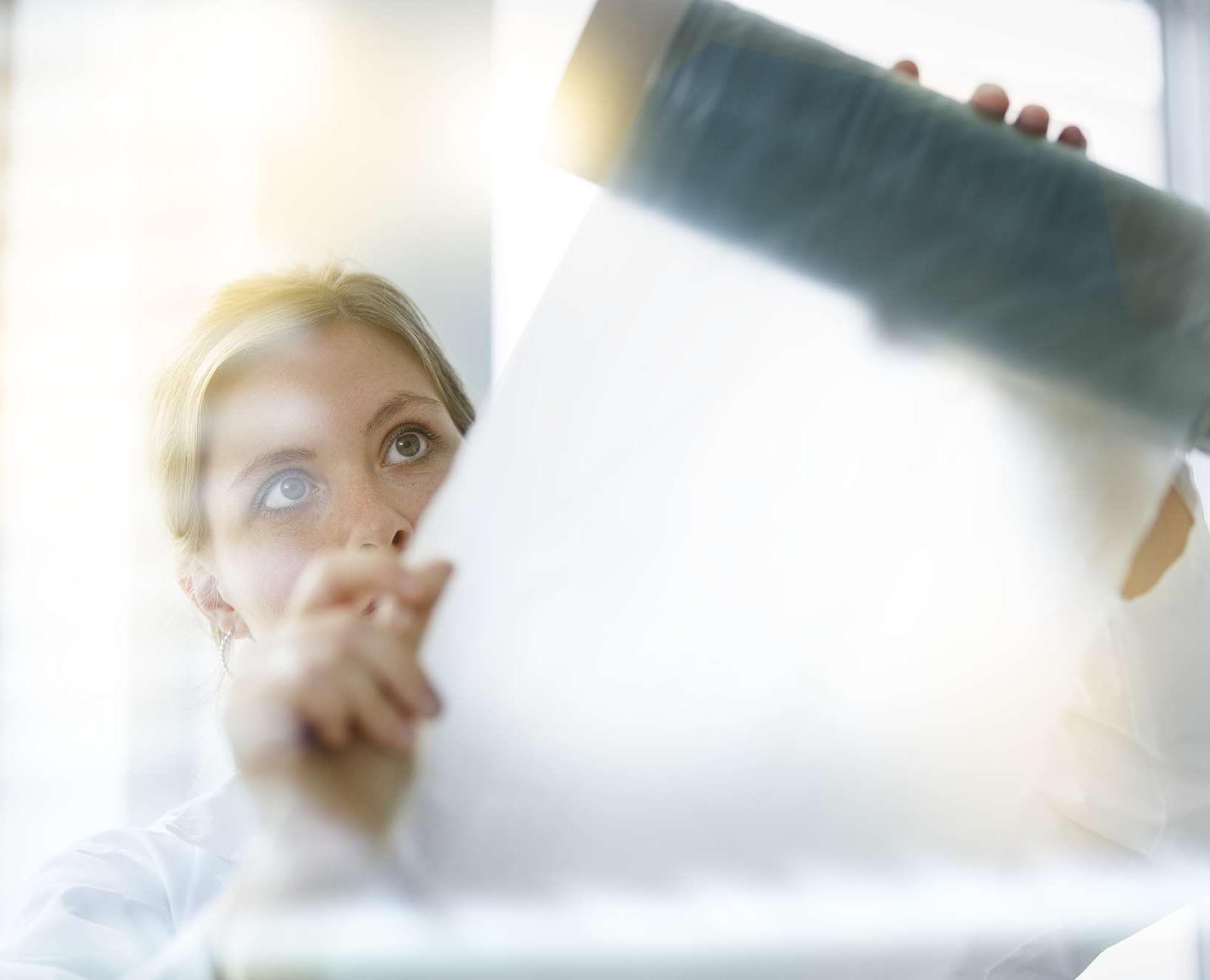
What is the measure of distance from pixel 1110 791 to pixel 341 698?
1.43 feet

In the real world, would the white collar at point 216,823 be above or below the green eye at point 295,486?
below

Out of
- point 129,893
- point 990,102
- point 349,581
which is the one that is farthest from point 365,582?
point 129,893

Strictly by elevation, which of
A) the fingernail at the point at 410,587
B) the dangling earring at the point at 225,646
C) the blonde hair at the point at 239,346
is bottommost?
the fingernail at the point at 410,587

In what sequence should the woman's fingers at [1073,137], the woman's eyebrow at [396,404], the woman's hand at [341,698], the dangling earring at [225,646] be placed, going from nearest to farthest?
the woman's hand at [341,698], the woman's fingers at [1073,137], the woman's eyebrow at [396,404], the dangling earring at [225,646]

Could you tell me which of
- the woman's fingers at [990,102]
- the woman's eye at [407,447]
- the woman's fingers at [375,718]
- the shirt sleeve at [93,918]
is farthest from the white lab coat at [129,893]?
the woman's fingers at [990,102]

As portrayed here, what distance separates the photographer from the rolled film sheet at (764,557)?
11.9 inches

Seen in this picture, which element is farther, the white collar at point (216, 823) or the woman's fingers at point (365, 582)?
the white collar at point (216, 823)

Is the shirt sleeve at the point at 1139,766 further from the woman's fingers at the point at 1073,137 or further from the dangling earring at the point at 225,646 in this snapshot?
the dangling earring at the point at 225,646

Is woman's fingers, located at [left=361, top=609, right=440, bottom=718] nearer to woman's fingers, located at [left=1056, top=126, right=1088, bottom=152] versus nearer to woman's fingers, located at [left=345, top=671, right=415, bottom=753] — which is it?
woman's fingers, located at [left=345, top=671, right=415, bottom=753]

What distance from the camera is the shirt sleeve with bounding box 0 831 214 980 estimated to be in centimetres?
46

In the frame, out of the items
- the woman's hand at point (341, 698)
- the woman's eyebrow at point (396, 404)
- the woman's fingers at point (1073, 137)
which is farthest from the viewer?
the woman's eyebrow at point (396, 404)

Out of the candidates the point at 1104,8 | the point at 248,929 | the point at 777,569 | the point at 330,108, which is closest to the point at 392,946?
the point at 248,929

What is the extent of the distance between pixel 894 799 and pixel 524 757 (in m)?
0.12

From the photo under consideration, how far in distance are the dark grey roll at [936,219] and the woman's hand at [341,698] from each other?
150 mm
